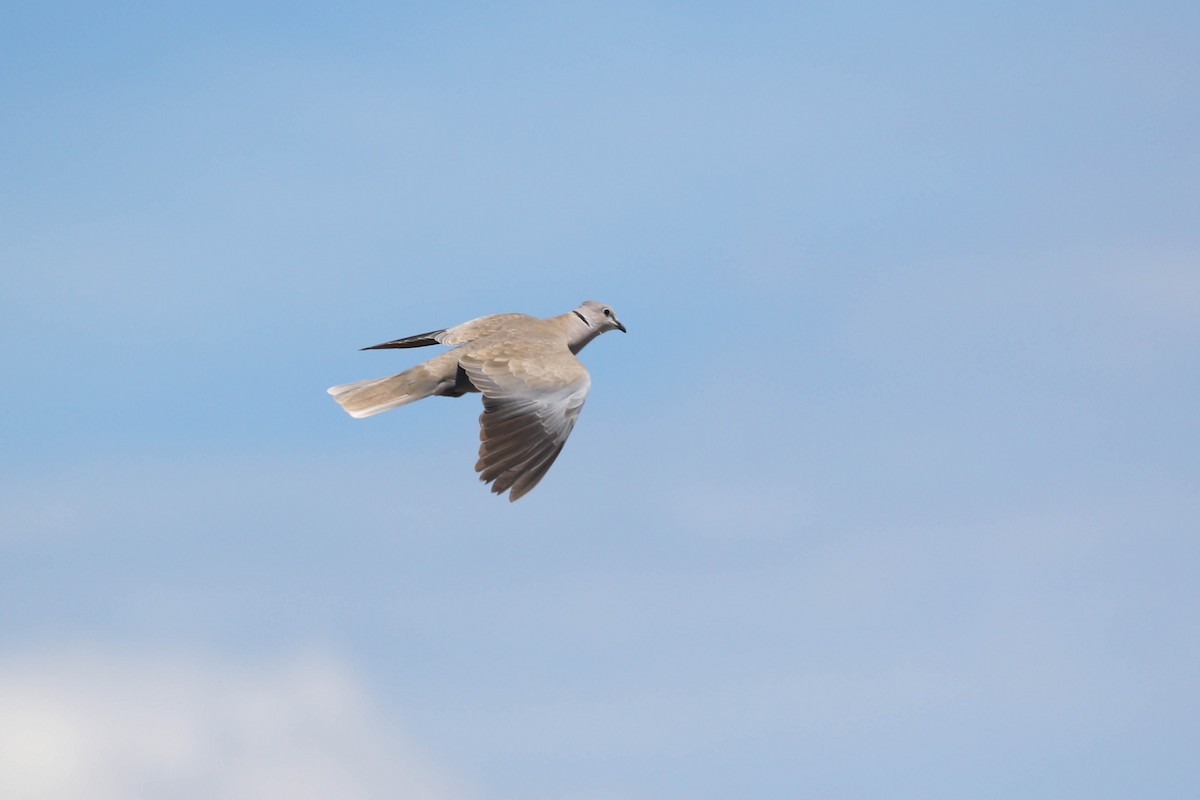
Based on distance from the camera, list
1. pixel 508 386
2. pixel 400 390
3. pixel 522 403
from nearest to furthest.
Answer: pixel 522 403 → pixel 508 386 → pixel 400 390

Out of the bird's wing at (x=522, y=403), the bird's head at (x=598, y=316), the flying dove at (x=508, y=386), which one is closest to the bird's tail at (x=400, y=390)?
the flying dove at (x=508, y=386)

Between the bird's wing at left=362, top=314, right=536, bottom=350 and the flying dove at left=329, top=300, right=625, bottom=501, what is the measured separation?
11mm

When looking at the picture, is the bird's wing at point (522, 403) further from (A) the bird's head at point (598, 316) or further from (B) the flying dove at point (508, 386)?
(A) the bird's head at point (598, 316)

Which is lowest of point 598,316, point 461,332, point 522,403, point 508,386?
point 522,403

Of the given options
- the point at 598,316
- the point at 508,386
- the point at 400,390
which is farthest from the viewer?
the point at 598,316

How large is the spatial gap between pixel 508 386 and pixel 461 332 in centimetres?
235

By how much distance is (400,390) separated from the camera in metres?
18.8

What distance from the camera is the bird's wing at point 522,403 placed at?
16250 millimetres

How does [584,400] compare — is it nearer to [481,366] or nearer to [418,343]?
[481,366]

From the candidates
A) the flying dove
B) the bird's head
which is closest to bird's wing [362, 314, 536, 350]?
the flying dove

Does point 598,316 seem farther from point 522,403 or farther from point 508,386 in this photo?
point 522,403

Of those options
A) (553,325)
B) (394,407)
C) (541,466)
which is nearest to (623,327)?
(553,325)

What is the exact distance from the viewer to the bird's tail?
18703 mm

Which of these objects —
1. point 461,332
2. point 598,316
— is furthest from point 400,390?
point 598,316
